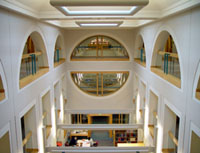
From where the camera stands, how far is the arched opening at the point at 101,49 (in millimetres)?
10430

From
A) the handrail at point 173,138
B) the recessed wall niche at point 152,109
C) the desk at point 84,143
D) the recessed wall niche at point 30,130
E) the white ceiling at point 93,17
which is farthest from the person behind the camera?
the desk at point 84,143

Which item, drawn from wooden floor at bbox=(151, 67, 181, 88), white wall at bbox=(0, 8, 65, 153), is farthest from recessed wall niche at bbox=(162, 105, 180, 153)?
white wall at bbox=(0, 8, 65, 153)

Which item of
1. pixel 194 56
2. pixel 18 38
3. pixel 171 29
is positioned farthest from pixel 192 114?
pixel 18 38

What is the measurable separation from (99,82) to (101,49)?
67.8 inches

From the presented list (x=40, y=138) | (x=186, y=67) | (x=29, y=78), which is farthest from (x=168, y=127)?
(x=29, y=78)

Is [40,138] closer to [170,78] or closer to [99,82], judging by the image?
[170,78]

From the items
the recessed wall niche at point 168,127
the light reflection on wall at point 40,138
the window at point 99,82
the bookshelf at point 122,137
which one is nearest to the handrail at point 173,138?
the recessed wall niche at point 168,127

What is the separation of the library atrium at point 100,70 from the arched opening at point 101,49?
2.0 inches

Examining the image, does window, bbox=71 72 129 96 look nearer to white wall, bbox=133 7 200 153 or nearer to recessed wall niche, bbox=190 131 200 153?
white wall, bbox=133 7 200 153

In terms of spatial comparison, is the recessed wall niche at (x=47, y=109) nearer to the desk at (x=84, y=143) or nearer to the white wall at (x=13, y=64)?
the white wall at (x=13, y=64)

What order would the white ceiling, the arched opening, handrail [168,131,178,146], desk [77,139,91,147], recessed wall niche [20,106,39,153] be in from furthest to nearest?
desk [77,139,91,147], the arched opening, recessed wall niche [20,106,39,153], handrail [168,131,178,146], the white ceiling

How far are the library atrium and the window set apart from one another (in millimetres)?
53

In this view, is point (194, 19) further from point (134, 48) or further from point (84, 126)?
point (134, 48)

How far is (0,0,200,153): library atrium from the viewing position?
3775 mm
